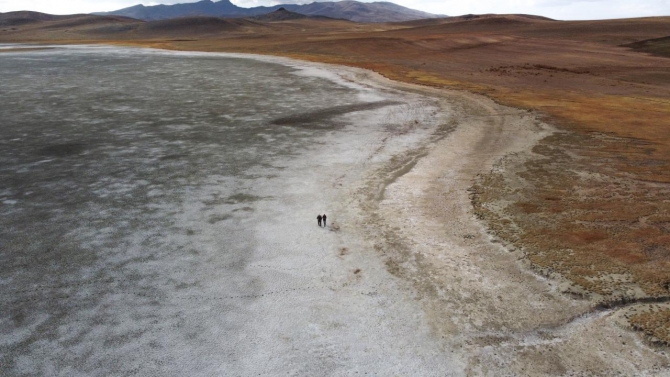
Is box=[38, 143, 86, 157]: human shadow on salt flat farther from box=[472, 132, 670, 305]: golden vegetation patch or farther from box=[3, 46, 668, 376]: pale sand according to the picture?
box=[472, 132, 670, 305]: golden vegetation patch

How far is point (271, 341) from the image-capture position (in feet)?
15.5

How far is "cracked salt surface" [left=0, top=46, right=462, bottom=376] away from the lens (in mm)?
4590

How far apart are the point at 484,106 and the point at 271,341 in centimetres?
1460

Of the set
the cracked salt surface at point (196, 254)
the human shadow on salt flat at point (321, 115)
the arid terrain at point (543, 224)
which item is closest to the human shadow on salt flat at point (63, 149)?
the cracked salt surface at point (196, 254)

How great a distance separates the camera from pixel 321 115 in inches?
610

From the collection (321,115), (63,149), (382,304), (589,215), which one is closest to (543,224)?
(589,215)

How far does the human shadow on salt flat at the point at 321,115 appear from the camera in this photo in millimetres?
14297

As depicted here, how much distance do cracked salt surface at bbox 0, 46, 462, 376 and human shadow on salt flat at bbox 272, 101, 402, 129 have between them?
12.3 inches

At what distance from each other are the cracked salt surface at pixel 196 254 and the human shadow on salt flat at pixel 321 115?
0.31 m

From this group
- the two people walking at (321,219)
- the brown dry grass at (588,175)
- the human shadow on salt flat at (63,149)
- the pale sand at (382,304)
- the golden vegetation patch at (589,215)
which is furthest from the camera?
the human shadow on salt flat at (63,149)

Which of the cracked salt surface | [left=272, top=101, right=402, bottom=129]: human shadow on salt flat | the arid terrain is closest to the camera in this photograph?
the cracked salt surface

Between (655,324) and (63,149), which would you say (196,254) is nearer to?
(655,324)

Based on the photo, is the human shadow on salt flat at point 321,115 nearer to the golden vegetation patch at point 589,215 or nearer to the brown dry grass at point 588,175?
the brown dry grass at point 588,175

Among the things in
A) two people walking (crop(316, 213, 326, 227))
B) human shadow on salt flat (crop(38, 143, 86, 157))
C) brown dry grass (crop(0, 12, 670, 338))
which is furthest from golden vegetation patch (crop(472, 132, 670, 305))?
human shadow on salt flat (crop(38, 143, 86, 157))
